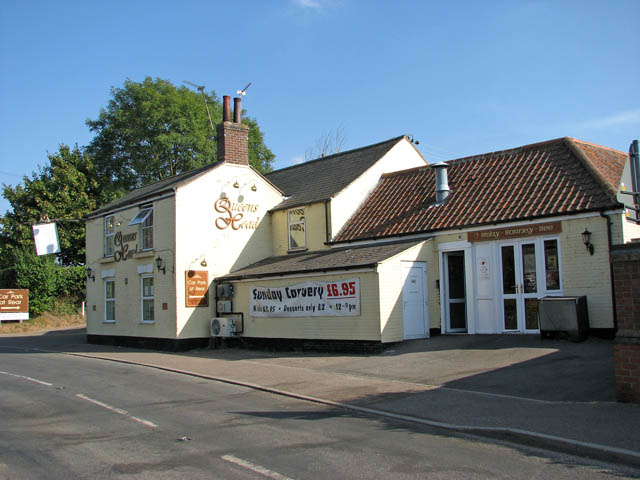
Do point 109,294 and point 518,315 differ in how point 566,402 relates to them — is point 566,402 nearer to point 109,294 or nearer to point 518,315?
point 518,315

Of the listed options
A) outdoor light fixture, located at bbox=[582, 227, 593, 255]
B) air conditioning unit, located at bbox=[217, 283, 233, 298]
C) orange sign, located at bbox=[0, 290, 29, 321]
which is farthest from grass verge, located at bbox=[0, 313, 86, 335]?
outdoor light fixture, located at bbox=[582, 227, 593, 255]

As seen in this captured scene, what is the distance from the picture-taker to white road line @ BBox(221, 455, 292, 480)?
6.06m

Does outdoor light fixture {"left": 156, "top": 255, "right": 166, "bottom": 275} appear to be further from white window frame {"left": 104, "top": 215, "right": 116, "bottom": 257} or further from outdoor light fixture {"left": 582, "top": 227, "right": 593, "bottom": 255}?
outdoor light fixture {"left": 582, "top": 227, "right": 593, "bottom": 255}

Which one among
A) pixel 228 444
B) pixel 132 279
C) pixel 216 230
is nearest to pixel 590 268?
pixel 228 444

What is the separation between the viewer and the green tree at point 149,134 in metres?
44.2

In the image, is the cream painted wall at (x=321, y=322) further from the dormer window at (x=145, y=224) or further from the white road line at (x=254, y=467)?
the white road line at (x=254, y=467)

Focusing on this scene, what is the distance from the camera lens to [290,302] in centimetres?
1872

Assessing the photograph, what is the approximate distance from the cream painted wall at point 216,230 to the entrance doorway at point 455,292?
8266 millimetres

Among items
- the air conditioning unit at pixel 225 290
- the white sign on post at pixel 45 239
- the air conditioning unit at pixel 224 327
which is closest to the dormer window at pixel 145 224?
the air conditioning unit at pixel 225 290

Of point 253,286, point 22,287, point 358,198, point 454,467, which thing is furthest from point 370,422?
point 22,287

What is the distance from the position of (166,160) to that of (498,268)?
3385 cm

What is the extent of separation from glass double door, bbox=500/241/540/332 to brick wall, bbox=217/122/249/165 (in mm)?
10873

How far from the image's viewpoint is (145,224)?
904 inches

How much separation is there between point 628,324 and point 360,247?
11439 mm
